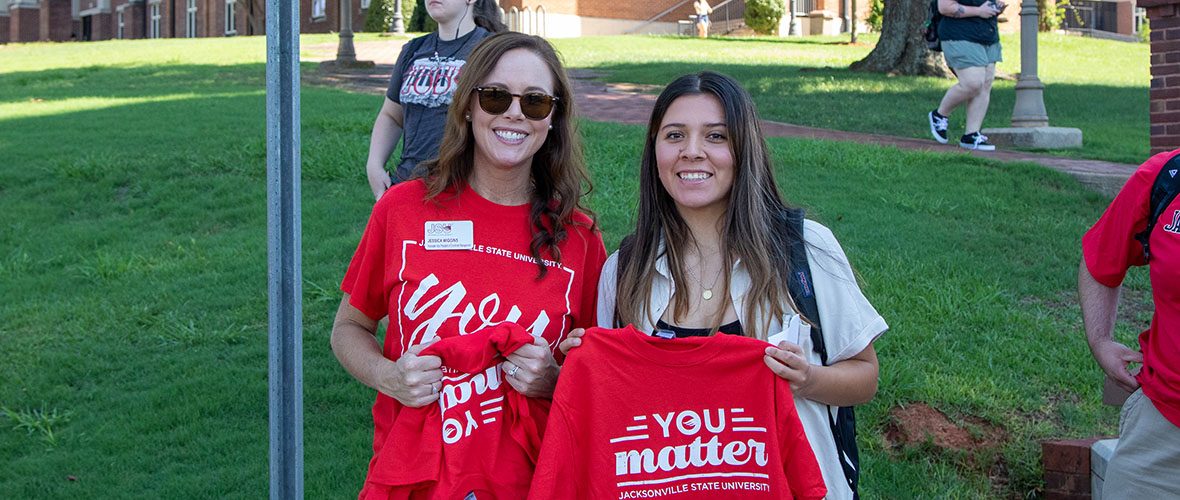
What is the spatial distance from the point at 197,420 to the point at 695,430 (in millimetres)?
3377

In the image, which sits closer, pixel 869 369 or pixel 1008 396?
pixel 869 369

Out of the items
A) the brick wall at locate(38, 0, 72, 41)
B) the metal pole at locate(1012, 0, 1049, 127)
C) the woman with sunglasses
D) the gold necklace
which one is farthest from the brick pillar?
the brick wall at locate(38, 0, 72, 41)

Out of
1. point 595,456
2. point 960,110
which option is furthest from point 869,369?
point 960,110

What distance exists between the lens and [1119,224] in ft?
8.87

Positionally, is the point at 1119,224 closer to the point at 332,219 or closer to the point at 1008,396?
the point at 1008,396

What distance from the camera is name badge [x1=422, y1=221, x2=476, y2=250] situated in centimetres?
237

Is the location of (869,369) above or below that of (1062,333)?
above

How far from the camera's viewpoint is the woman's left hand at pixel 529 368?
7.47 ft

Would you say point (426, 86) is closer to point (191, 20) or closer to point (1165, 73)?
point (1165, 73)

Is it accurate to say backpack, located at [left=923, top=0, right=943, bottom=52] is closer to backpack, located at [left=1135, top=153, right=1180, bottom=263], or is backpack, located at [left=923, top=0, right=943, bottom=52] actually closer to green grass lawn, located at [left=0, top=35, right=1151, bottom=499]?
green grass lawn, located at [left=0, top=35, right=1151, bottom=499]

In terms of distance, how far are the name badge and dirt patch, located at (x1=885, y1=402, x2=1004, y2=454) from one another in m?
2.72

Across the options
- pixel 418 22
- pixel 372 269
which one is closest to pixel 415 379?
pixel 372 269

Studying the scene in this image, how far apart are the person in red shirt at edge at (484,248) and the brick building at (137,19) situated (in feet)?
129

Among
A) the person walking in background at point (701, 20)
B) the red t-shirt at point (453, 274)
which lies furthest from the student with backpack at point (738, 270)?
the person walking in background at point (701, 20)
